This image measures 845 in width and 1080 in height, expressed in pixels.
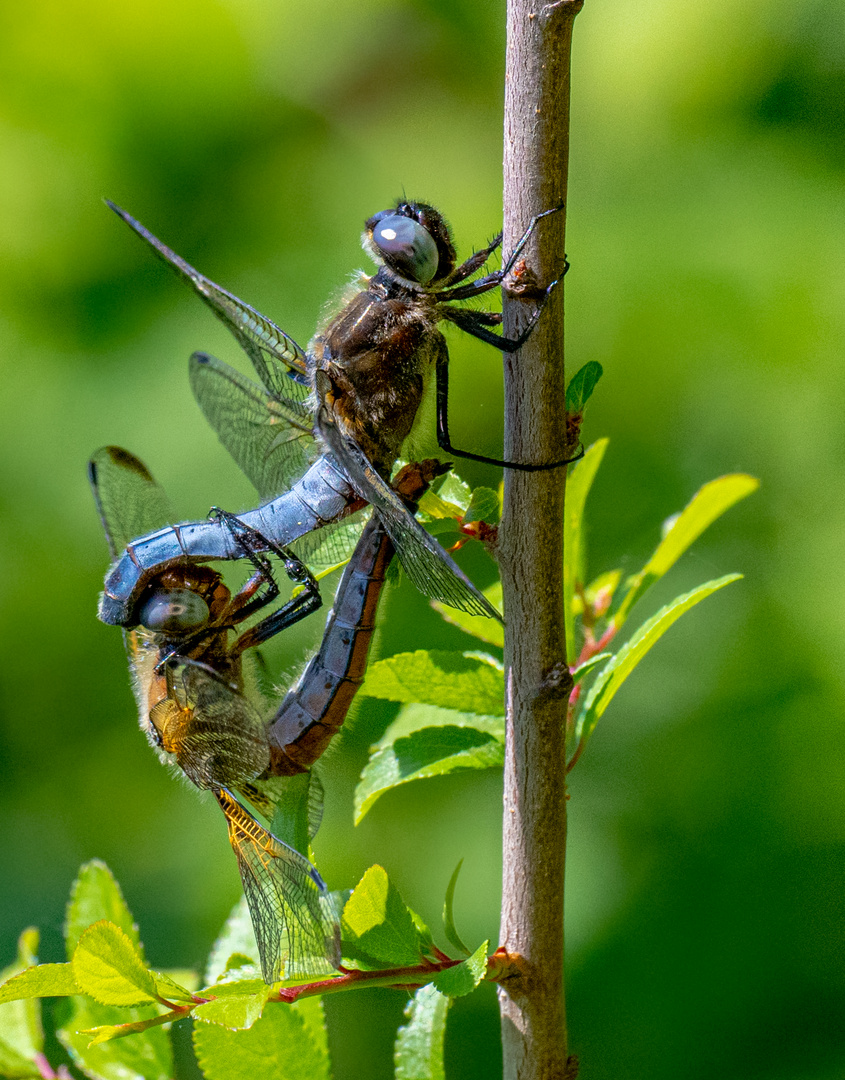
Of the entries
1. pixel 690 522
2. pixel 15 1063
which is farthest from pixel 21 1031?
pixel 690 522

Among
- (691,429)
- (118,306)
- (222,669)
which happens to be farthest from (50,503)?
(691,429)

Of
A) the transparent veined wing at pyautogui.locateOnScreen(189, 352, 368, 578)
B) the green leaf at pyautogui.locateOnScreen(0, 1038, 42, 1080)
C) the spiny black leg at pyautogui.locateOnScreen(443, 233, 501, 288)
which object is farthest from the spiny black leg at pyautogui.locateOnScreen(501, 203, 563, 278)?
the green leaf at pyautogui.locateOnScreen(0, 1038, 42, 1080)

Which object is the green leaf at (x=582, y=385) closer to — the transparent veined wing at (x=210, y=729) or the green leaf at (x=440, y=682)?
the green leaf at (x=440, y=682)

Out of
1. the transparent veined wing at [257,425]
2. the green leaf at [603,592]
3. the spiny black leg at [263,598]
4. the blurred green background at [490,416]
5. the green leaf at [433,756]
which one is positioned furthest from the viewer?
the blurred green background at [490,416]

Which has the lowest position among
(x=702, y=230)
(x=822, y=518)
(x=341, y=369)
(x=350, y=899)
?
(x=350, y=899)

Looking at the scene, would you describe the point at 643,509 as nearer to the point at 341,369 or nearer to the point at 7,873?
the point at 341,369

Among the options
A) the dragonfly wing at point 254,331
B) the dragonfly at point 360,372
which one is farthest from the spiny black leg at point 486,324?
the dragonfly wing at point 254,331

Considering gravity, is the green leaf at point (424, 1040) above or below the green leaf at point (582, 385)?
below
